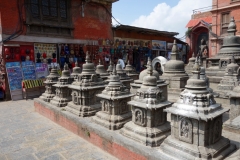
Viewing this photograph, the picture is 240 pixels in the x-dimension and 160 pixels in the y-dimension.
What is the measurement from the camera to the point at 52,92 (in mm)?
8898

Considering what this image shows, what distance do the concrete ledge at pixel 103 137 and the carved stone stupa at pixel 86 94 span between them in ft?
0.92

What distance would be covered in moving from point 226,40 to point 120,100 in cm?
942

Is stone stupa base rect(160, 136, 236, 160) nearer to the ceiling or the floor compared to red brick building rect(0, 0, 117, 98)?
nearer to the floor

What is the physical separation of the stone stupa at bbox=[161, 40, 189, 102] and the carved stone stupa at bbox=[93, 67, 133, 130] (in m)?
3.65

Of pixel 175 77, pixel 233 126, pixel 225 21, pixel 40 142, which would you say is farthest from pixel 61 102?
pixel 225 21

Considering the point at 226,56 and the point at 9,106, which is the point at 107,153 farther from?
the point at 226,56

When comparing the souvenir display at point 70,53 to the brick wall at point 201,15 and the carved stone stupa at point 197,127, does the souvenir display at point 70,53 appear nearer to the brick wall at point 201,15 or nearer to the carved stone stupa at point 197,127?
the carved stone stupa at point 197,127

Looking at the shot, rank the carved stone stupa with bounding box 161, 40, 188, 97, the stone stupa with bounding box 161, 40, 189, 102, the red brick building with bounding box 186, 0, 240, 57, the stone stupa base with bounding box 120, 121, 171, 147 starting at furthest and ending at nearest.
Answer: the red brick building with bounding box 186, 0, 240, 57, the carved stone stupa with bounding box 161, 40, 188, 97, the stone stupa with bounding box 161, 40, 189, 102, the stone stupa base with bounding box 120, 121, 171, 147

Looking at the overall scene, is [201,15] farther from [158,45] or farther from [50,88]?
[50,88]

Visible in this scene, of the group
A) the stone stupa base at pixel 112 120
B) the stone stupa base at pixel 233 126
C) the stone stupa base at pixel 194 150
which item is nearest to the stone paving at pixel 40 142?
the stone stupa base at pixel 112 120

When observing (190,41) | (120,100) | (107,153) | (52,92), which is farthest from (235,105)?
(190,41)

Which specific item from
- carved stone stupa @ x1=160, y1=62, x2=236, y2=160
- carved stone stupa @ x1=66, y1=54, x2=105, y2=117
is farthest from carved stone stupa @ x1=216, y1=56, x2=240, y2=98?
carved stone stupa @ x1=66, y1=54, x2=105, y2=117

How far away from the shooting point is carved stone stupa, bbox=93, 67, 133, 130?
17.3 ft

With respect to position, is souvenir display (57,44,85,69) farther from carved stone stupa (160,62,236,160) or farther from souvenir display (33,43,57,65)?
carved stone stupa (160,62,236,160)
